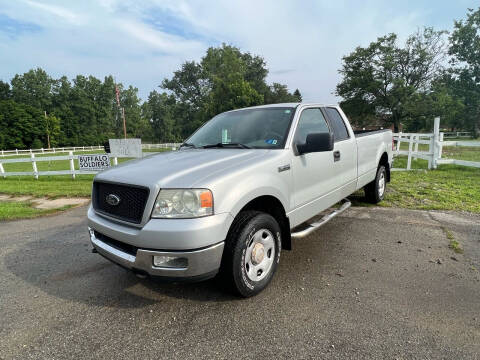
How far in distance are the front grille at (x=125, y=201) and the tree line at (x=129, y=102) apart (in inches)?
1674

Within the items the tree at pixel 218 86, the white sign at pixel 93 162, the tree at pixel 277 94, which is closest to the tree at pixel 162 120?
the tree at pixel 218 86

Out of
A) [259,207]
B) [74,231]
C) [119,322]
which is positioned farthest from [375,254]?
[74,231]

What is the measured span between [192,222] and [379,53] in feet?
148

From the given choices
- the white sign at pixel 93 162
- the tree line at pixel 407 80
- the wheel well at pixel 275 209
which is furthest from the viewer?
the tree line at pixel 407 80

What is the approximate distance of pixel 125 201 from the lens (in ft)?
8.20

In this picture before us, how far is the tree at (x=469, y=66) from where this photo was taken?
135 feet

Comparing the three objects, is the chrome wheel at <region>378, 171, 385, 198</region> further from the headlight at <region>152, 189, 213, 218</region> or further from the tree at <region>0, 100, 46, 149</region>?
the tree at <region>0, 100, 46, 149</region>

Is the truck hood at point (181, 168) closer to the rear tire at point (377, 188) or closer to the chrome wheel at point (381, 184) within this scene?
the rear tire at point (377, 188)

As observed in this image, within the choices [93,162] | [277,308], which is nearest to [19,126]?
[93,162]

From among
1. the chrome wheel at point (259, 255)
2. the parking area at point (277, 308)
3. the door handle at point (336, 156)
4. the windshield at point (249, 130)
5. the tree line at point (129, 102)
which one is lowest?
the parking area at point (277, 308)

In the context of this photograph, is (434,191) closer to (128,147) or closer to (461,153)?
(128,147)

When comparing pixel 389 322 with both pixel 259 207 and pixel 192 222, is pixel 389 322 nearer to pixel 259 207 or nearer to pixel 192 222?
pixel 259 207

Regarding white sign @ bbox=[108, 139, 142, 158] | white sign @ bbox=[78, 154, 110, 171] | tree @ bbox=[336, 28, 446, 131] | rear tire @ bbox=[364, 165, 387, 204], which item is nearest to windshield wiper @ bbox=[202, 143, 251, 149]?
rear tire @ bbox=[364, 165, 387, 204]

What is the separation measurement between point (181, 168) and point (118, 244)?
2.93 feet
